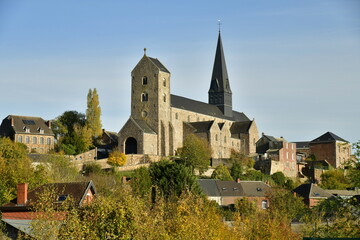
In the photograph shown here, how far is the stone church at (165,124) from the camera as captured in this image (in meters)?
77.9

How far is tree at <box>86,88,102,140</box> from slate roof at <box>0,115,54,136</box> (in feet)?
21.5

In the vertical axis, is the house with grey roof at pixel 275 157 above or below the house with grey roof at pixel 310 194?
above

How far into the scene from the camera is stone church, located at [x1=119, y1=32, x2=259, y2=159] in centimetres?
7794

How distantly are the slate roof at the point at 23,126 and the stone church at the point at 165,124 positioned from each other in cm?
975

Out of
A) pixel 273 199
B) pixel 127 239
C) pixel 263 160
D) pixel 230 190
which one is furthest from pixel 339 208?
pixel 263 160

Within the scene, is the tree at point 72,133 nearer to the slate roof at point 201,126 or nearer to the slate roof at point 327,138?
the slate roof at point 201,126

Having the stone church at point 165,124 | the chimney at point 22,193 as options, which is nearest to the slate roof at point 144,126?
the stone church at point 165,124

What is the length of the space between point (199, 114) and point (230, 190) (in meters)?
29.6

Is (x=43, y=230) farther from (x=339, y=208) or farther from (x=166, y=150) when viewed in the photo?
(x=166, y=150)

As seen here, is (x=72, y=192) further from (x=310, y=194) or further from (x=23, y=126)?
(x=23, y=126)

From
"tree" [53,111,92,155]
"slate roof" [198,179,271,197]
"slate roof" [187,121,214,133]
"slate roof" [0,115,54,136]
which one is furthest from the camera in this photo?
"slate roof" [187,121,214,133]

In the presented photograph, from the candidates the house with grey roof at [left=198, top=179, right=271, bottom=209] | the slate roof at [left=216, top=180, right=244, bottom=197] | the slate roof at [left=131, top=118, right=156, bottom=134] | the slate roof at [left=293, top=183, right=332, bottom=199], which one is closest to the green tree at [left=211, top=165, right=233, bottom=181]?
the house with grey roof at [left=198, top=179, right=271, bottom=209]

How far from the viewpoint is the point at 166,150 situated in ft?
260

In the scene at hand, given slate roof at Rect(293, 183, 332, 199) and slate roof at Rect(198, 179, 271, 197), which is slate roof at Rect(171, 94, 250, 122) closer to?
slate roof at Rect(198, 179, 271, 197)
